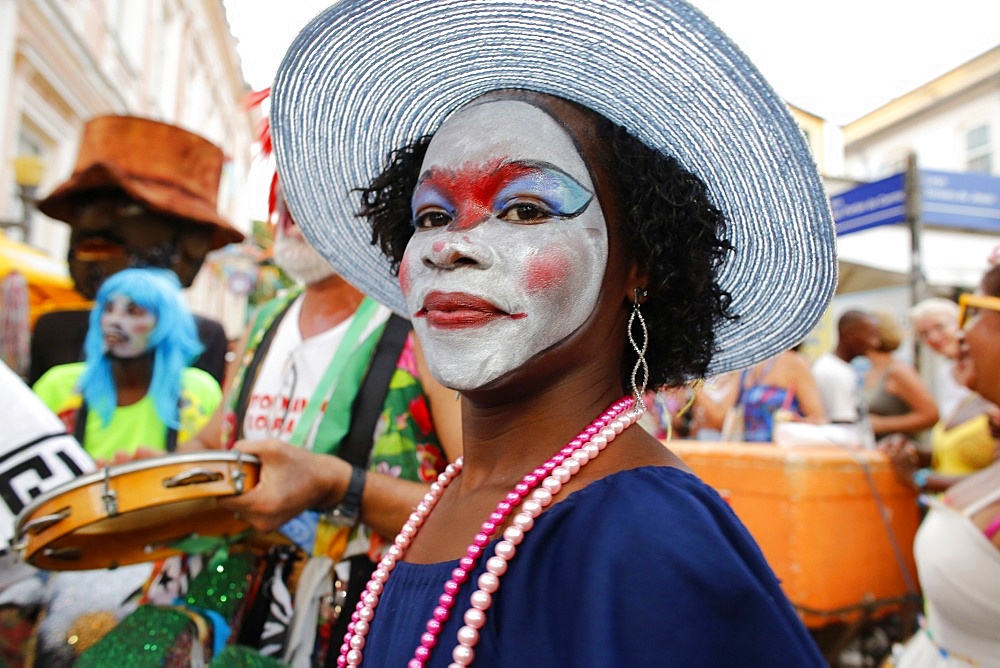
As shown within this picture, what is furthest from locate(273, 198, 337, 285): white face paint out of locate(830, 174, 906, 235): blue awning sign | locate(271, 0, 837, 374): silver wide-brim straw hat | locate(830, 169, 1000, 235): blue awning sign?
locate(830, 174, 906, 235): blue awning sign

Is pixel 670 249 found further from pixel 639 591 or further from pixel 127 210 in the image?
pixel 127 210

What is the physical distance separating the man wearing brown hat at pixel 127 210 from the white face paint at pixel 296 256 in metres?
1.76

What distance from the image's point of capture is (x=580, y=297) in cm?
102

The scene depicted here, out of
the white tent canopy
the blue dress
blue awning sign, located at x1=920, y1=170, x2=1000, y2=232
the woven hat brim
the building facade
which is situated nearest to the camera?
the blue dress

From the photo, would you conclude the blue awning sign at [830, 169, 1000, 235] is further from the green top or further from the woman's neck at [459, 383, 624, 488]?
the woman's neck at [459, 383, 624, 488]

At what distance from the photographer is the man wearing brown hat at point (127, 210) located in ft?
12.1

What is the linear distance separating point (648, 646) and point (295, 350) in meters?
1.42

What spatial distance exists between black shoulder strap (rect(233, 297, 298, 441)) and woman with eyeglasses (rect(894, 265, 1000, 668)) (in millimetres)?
1827

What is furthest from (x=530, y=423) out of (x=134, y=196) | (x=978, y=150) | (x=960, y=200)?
(x=978, y=150)

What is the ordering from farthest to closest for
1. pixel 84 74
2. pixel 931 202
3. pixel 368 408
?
pixel 84 74 → pixel 931 202 → pixel 368 408

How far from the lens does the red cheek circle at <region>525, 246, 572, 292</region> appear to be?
3.28 feet

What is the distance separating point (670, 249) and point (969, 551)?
1.32 metres

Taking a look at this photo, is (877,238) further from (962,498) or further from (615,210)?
(615,210)

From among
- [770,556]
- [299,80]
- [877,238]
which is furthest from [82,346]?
[877,238]
